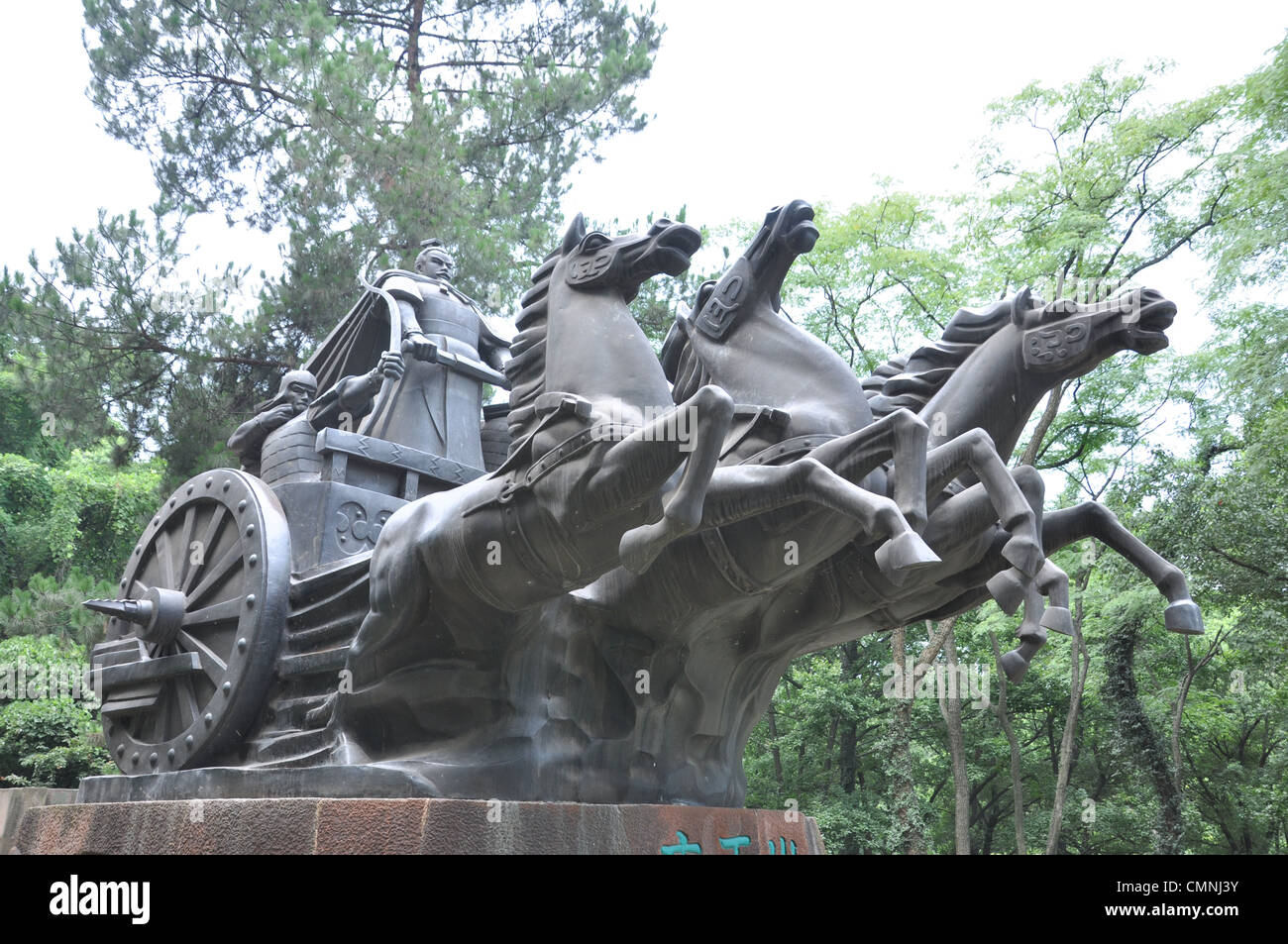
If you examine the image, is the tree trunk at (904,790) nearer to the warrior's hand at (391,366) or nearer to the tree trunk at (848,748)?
the tree trunk at (848,748)

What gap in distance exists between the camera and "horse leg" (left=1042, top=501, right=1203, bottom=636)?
5.37 meters

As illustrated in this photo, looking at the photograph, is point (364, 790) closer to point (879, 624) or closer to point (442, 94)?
point (879, 624)

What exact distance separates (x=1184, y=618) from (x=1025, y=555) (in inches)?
36.5

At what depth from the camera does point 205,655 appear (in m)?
6.42

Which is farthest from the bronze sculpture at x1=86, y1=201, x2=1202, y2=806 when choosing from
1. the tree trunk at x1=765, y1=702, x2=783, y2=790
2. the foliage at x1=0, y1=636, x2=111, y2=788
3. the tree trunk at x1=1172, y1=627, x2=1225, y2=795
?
the tree trunk at x1=765, y1=702, x2=783, y2=790

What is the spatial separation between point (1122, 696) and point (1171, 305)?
37.2 feet

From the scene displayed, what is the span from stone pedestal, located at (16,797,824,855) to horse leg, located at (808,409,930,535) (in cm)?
176

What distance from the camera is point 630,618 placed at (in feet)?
19.0

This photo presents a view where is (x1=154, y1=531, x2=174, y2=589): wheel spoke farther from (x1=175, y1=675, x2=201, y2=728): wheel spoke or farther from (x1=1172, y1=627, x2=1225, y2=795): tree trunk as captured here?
(x1=1172, y1=627, x2=1225, y2=795): tree trunk

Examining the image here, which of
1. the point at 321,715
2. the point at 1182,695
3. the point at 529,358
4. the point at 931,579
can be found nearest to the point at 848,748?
the point at 1182,695

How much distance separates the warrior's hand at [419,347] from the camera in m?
7.03

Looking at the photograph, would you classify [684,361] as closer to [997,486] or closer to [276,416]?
[997,486]
